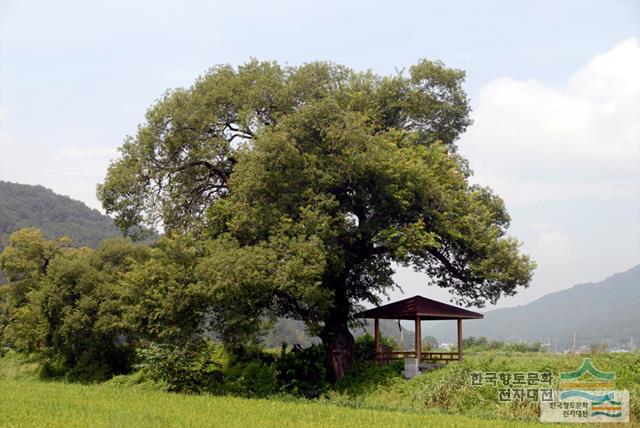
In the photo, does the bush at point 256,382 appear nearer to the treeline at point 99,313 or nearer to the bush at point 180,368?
the bush at point 180,368

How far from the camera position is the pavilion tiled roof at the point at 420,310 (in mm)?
25484

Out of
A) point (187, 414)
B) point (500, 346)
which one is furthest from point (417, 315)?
point (500, 346)

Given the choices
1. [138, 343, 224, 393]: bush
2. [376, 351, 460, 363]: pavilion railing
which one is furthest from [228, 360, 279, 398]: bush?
[376, 351, 460, 363]: pavilion railing

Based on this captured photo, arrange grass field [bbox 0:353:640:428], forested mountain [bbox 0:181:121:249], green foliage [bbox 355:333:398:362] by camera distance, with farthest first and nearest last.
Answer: forested mountain [bbox 0:181:121:249], green foliage [bbox 355:333:398:362], grass field [bbox 0:353:640:428]

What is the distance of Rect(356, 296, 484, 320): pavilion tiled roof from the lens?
83.6ft

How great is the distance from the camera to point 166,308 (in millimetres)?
23438

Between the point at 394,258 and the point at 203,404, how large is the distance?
9.64 meters

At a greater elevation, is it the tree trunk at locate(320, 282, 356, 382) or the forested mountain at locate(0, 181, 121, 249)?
the forested mountain at locate(0, 181, 121, 249)

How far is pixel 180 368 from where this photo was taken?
2452 cm

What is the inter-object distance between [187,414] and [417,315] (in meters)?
10.6

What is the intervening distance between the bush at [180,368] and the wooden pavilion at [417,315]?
5.99m

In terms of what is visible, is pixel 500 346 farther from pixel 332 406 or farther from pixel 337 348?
pixel 332 406

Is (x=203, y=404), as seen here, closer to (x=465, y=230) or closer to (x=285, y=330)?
(x=465, y=230)

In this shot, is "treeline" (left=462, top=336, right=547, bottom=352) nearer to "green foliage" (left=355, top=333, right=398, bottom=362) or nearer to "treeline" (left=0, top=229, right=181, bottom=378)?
"green foliage" (left=355, top=333, right=398, bottom=362)
